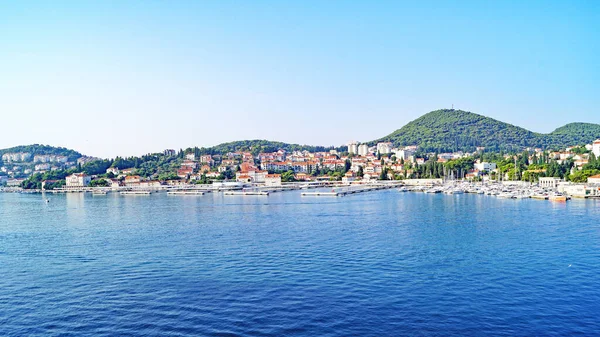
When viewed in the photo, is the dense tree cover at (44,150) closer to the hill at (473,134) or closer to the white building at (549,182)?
the hill at (473,134)

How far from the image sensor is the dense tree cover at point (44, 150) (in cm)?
9438

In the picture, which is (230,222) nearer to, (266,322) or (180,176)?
(266,322)

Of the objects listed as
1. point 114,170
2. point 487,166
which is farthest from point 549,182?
point 114,170

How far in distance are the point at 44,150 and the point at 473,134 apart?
3552 inches

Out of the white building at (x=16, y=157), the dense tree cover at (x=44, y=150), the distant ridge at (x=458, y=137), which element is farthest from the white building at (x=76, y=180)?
the white building at (x=16, y=157)

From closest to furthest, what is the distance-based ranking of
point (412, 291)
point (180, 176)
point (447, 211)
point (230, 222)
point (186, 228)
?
point (412, 291)
point (186, 228)
point (230, 222)
point (447, 211)
point (180, 176)

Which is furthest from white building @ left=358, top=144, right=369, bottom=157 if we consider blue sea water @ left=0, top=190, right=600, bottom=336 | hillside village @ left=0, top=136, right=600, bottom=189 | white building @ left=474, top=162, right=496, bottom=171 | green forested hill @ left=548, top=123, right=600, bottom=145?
blue sea water @ left=0, top=190, right=600, bottom=336

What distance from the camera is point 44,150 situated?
9638 centimetres

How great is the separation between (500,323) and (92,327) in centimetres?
642

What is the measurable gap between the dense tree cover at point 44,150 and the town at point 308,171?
10.3 meters

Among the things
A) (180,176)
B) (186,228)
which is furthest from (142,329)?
(180,176)

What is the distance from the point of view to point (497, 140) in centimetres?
11050

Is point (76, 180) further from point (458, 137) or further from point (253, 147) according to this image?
point (458, 137)

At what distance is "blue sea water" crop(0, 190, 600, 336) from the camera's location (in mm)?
7910
